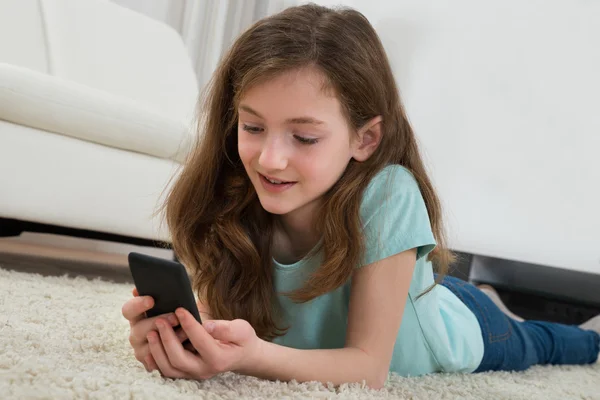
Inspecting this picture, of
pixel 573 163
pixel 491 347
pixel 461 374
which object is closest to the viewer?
pixel 461 374

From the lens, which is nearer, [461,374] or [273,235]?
[273,235]

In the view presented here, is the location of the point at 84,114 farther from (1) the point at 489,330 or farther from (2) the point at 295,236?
(1) the point at 489,330

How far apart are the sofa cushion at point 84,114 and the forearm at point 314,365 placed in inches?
28.1

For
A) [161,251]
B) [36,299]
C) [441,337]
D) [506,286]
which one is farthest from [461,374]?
[161,251]

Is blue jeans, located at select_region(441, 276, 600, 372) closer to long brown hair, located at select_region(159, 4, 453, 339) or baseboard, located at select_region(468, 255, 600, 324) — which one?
long brown hair, located at select_region(159, 4, 453, 339)

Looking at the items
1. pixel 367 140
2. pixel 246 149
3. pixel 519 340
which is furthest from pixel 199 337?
pixel 519 340

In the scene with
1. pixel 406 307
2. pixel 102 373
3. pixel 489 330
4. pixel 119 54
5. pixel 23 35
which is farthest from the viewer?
pixel 119 54

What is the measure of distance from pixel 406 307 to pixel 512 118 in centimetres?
172

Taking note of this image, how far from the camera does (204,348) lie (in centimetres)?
72

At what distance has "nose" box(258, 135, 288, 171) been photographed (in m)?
0.83

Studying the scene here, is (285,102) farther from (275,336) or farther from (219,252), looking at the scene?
(275,336)

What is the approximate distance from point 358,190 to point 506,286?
1708 mm

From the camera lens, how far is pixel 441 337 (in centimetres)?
108

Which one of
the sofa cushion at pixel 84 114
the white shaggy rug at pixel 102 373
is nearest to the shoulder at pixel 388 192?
the white shaggy rug at pixel 102 373
